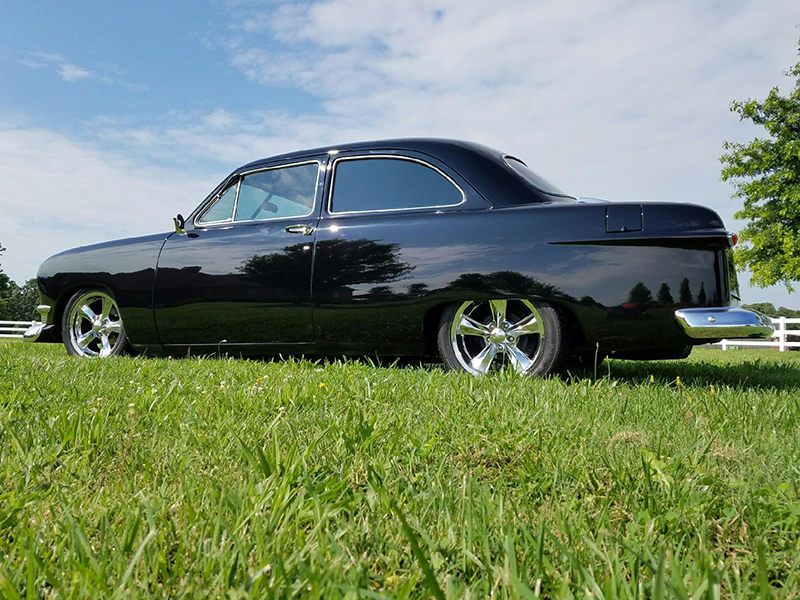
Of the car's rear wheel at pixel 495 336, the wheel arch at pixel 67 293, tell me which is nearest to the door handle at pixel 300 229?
the car's rear wheel at pixel 495 336

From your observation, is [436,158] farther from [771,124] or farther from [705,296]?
[771,124]

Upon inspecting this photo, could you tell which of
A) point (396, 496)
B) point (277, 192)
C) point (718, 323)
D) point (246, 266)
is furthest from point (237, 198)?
point (396, 496)

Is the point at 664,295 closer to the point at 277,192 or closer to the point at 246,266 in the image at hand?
the point at 246,266

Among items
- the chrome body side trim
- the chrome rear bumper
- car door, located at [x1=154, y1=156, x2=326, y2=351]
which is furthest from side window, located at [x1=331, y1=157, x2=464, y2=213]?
the chrome body side trim

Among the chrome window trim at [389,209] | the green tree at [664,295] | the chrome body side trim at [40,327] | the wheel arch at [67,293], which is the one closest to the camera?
the green tree at [664,295]

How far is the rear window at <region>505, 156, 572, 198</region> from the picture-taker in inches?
164

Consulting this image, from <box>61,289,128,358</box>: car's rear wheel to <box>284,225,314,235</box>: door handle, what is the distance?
2.14 metres

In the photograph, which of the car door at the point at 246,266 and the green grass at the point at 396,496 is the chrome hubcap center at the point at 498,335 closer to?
the green grass at the point at 396,496

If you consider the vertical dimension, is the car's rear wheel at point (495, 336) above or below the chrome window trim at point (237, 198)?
below

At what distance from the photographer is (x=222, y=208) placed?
5.29 meters

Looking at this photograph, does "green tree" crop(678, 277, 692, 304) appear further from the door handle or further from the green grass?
the door handle

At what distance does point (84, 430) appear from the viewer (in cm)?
217

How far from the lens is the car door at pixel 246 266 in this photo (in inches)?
178

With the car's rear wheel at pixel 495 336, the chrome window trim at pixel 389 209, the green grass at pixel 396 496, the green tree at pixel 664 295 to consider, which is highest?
the chrome window trim at pixel 389 209
